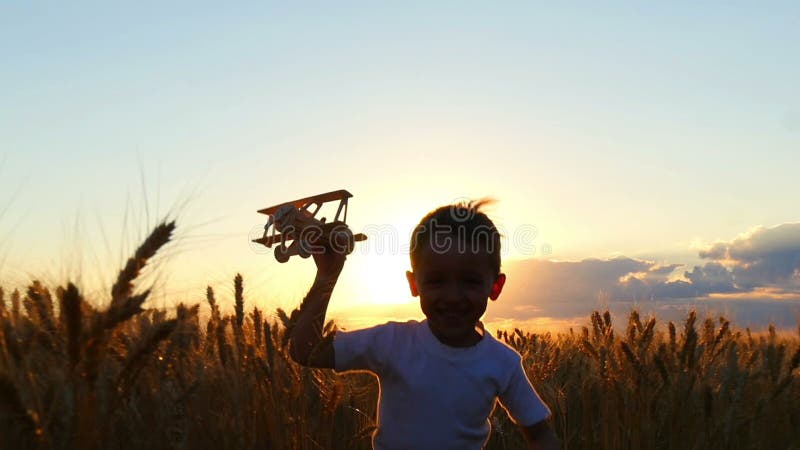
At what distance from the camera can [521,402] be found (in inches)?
125

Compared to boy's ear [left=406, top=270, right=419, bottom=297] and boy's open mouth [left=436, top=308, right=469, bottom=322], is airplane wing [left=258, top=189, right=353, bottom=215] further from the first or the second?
boy's open mouth [left=436, top=308, right=469, bottom=322]

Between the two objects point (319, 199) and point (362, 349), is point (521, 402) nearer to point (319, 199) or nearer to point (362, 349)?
point (362, 349)

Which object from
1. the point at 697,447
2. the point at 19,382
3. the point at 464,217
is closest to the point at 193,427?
the point at 19,382

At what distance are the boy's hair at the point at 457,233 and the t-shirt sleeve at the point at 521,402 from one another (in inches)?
17.4

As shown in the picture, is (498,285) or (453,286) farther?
(498,285)

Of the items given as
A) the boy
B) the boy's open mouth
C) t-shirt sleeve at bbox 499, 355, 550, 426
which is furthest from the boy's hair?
t-shirt sleeve at bbox 499, 355, 550, 426

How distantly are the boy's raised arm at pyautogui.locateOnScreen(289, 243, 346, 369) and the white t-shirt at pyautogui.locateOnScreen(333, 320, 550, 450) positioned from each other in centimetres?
8

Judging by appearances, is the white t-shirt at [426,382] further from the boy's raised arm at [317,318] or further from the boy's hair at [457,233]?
the boy's hair at [457,233]

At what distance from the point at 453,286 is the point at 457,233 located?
0.65ft

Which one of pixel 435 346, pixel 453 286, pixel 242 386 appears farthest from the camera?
pixel 435 346

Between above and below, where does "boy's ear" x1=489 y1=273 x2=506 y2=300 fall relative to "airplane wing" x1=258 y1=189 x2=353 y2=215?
below

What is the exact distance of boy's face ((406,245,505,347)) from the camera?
9.65 ft

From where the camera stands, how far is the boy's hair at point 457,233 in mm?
2973

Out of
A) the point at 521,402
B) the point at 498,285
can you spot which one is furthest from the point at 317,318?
the point at 521,402
